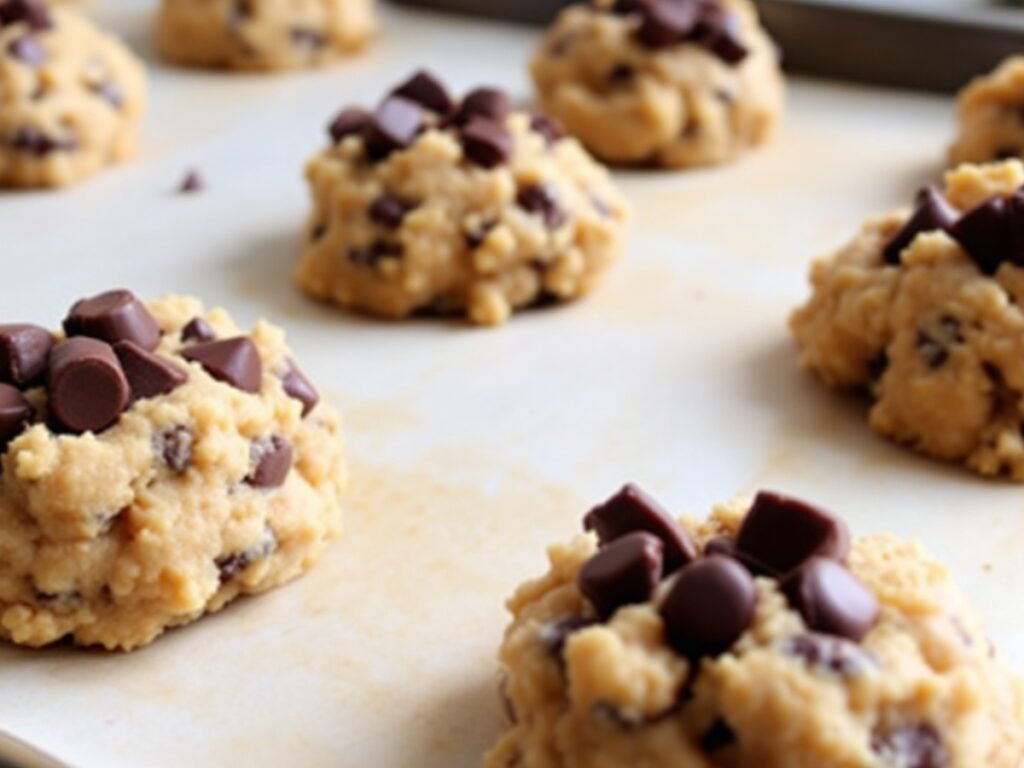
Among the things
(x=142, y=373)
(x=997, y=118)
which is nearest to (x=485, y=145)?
(x=142, y=373)

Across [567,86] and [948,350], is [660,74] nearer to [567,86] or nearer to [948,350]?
[567,86]

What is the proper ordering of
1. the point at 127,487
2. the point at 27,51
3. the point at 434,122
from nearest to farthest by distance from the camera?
the point at 127,487, the point at 434,122, the point at 27,51

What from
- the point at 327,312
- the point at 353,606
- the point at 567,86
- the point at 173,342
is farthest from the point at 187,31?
the point at 353,606

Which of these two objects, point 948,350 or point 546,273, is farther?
point 546,273

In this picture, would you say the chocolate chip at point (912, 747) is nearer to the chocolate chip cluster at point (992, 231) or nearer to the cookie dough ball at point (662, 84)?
the chocolate chip cluster at point (992, 231)

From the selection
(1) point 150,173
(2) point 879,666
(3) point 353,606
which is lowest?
(1) point 150,173

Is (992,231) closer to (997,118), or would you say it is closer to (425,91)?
(997,118)
